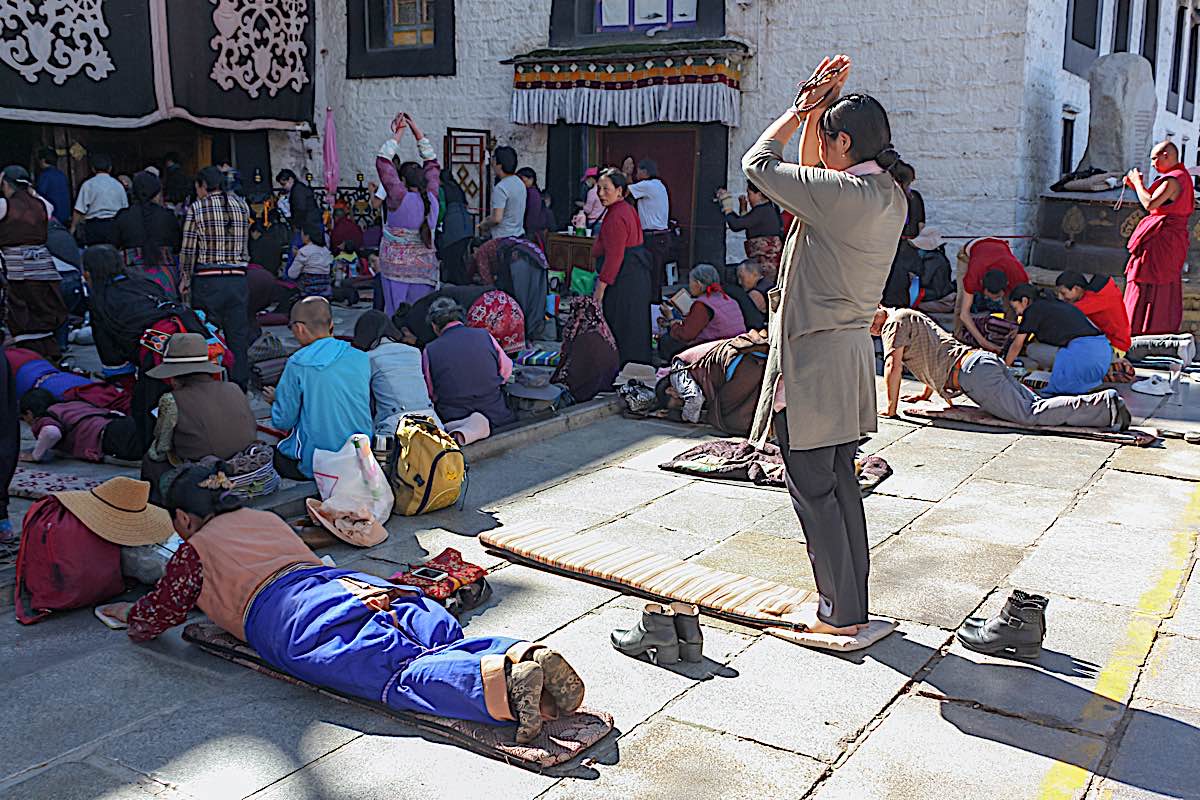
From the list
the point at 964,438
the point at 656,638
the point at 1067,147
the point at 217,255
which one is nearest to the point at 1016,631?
the point at 656,638

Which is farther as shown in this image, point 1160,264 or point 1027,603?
point 1160,264

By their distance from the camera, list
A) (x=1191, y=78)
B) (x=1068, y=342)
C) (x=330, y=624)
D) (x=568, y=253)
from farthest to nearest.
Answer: (x=1191, y=78) < (x=568, y=253) < (x=1068, y=342) < (x=330, y=624)

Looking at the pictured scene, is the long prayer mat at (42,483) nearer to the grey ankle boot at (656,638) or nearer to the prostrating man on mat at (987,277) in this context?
the grey ankle boot at (656,638)

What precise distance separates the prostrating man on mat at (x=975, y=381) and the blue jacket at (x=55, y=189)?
907 cm

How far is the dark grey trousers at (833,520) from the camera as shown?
3.97m

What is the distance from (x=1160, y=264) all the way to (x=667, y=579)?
7358mm

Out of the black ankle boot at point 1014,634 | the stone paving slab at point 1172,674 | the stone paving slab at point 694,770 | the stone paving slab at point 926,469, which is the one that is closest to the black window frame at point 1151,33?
the stone paving slab at point 926,469

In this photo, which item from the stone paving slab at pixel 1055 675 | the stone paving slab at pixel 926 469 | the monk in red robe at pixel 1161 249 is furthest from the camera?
the monk in red robe at pixel 1161 249

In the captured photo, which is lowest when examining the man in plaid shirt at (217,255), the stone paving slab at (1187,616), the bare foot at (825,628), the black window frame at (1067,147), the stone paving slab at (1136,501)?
the stone paving slab at (1187,616)

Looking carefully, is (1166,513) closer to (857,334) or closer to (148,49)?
(857,334)

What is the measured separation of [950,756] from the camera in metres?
3.36

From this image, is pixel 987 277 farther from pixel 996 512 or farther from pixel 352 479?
pixel 352 479

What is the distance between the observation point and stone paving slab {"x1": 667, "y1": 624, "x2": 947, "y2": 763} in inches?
138

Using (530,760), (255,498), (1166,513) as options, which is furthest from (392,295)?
(530,760)
